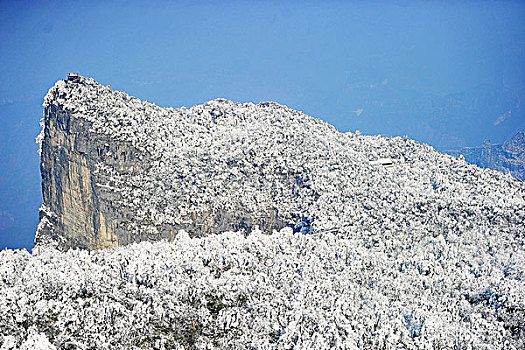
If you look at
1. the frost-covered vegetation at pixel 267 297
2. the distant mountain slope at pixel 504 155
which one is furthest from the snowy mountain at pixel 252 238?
the distant mountain slope at pixel 504 155

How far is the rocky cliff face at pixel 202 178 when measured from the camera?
101 ft

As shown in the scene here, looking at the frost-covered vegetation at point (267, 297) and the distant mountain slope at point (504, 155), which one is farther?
the distant mountain slope at point (504, 155)

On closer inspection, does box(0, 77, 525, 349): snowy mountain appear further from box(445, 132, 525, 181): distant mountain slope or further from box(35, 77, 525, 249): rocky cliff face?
box(445, 132, 525, 181): distant mountain slope

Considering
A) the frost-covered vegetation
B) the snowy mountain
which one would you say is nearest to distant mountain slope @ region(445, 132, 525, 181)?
the snowy mountain

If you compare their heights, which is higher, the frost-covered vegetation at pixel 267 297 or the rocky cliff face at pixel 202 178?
the rocky cliff face at pixel 202 178

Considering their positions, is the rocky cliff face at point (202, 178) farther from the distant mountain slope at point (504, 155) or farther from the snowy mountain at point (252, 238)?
the distant mountain slope at point (504, 155)

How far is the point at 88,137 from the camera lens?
111ft

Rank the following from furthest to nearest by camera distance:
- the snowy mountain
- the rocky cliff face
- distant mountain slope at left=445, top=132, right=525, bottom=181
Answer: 1. distant mountain slope at left=445, top=132, right=525, bottom=181
2. the rocky cliff face
3. the snowy mountain

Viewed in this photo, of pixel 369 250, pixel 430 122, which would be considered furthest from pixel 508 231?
pixel 430 122

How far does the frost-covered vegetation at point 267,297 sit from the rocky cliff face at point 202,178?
6443 millimetres

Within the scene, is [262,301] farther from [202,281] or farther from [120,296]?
[120,296]

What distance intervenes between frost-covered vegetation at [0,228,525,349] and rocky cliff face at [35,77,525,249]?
6.44 m

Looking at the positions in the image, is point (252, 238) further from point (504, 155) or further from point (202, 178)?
point (504, 155)

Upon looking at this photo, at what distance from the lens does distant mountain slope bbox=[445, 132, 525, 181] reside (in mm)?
75750
